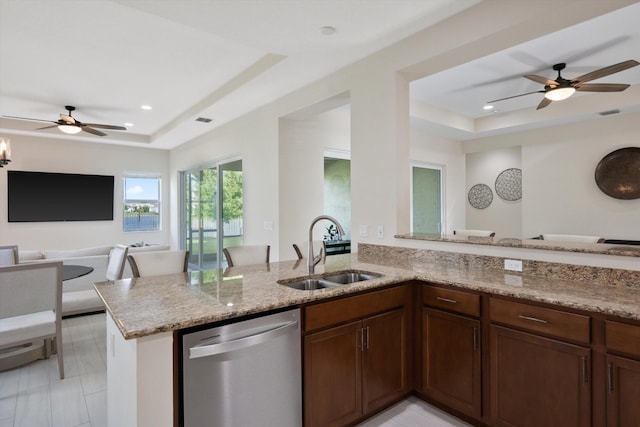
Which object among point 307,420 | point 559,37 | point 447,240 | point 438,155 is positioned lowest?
point 307,420

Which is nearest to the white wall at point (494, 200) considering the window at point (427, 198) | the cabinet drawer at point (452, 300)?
the window at point (427, 198)

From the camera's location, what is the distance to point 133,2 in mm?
2188

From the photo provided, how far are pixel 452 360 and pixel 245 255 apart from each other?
5.90ft

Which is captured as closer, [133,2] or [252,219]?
[133,2]

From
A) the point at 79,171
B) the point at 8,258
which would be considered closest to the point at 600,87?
the point at 8,258

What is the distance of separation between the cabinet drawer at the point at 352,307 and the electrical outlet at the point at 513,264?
27.1 inches

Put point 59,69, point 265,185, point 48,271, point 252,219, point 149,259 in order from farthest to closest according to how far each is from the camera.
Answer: point 252,219 < point 265,185 < point 59,69 < point 48,271 < point 149,259

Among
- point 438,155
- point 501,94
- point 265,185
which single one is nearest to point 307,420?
point 265,185

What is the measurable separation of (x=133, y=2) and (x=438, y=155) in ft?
17.1

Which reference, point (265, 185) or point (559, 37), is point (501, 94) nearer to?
point (559, 37)

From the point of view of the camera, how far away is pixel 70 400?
238 centimetres

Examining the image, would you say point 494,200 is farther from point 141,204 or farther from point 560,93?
point 141,204

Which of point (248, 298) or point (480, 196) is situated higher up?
point (480, 196)

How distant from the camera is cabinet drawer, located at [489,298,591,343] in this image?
158 cm
